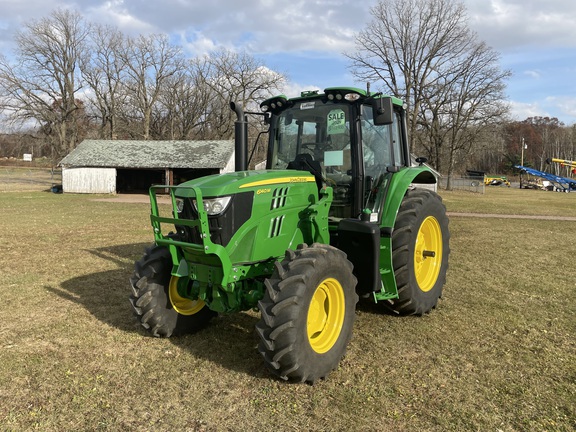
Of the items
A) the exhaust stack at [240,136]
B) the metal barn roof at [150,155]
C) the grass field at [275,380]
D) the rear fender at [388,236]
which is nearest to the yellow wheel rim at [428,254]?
the grass field at [275,380]

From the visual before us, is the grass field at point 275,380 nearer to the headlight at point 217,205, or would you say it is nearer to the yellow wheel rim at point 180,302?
the yellow wheel rim at point 180,302

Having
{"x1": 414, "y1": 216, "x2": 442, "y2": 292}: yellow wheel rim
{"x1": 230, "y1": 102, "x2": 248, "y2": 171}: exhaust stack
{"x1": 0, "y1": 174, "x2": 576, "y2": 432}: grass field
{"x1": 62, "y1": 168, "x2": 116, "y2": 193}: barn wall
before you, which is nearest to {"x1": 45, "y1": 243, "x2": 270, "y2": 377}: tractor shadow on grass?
{"x1": 0, "y1": 174, "x2": 576, "y2": 432}: grass field

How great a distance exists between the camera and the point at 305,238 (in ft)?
14.1

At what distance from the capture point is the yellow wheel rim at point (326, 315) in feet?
12.2

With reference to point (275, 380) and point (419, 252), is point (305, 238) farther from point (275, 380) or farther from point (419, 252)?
point (419, 252)

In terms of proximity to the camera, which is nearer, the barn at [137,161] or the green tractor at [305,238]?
the green tractor at [305,238]

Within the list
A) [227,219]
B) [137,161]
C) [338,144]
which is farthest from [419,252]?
[137,161]

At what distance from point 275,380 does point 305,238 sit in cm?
137

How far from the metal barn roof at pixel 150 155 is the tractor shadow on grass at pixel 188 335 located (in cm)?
2542

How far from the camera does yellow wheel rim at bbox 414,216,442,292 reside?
5.25 meters

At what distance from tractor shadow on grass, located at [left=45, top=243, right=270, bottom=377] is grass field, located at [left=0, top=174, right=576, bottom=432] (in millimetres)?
22

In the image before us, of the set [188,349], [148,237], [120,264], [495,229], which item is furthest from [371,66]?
[188,349]

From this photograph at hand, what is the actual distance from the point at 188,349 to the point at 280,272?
1.49 meters

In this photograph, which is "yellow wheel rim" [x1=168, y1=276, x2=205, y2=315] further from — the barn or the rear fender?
the barn
